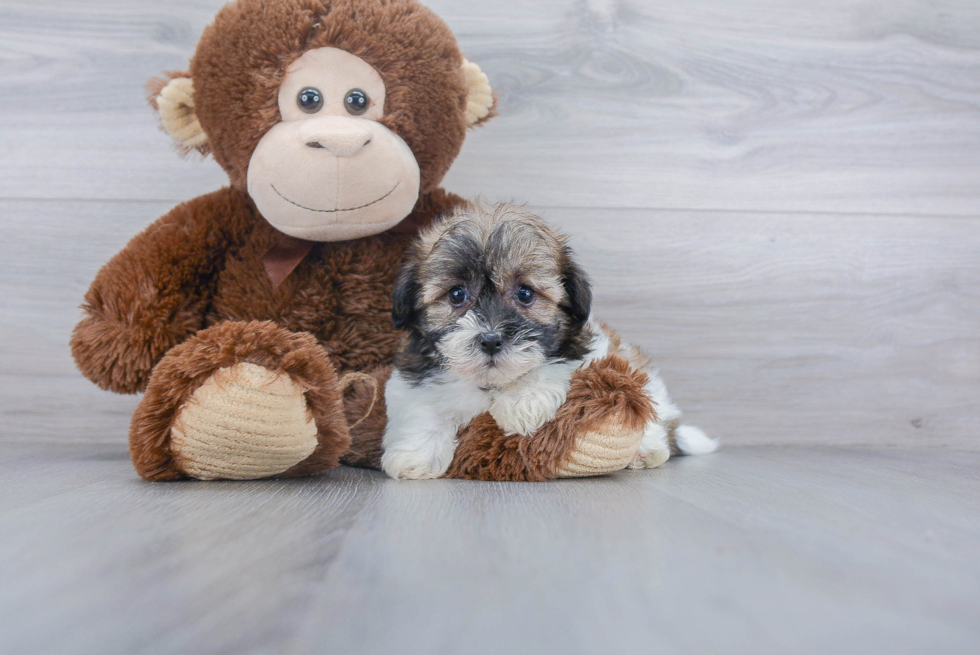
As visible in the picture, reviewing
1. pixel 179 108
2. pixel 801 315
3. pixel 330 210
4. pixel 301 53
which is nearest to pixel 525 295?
pixel 330 210

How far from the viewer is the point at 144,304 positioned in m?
1.48

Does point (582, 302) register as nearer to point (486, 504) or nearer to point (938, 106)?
point (486, 504)

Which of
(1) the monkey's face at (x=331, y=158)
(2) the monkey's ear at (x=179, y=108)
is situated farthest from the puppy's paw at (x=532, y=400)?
(2) the monkey's ear at (x=179, y=108)

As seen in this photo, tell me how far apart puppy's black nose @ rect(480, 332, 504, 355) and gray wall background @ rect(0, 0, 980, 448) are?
2.95 feet

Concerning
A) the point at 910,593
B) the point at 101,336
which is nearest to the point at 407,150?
the point at 101,336

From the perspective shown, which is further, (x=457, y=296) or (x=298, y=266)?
(x=298, y=266)

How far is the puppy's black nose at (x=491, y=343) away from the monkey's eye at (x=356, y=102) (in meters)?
0.58

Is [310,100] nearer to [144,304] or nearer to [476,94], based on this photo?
[476,94]

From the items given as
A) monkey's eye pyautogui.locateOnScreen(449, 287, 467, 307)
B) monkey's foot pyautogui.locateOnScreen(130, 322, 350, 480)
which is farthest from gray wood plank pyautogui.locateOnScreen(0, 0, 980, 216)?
monkey's foot pyautogui.locateOnScreen(130, 322, 350, 480)

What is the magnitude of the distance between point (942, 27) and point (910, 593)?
6.81 ft

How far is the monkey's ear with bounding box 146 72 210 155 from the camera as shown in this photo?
1.57m

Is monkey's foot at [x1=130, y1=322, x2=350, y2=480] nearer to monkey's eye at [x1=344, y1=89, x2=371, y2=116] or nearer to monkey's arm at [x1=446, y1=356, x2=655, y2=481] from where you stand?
monkey's arm at [x1=446, y1=356, x2=655, y2=481]

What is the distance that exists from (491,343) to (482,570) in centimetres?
55

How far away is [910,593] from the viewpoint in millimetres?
770
